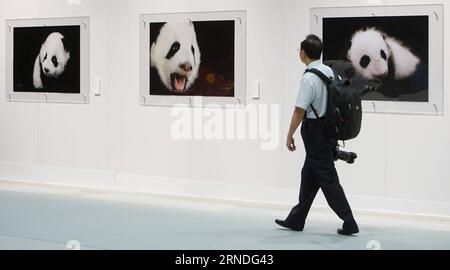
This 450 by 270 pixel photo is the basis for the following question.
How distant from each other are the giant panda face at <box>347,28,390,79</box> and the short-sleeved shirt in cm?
164

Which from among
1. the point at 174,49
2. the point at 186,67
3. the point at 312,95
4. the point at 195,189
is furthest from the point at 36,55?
the point at 312,95

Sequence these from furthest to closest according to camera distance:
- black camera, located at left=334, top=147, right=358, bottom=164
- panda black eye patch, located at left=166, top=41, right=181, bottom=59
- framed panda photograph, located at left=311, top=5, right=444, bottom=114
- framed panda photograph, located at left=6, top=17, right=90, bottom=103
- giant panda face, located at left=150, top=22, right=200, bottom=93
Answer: framed panda photograph, located at left=6, top=17, right=90, bottom=103 → panda black eye patch, located at left=166, top=41, right=181, bottom=59 → giant panda face, located at left=150, top=22, right=200, bottom=93 → framed panda photograph, located at left=311, top=5, right=444, bottom=114 → black camera, located at left=334, top=147, right=358, bottom=164

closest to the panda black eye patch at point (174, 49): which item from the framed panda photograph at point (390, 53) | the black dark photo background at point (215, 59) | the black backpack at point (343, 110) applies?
the black dark photo background at point (215, 59)

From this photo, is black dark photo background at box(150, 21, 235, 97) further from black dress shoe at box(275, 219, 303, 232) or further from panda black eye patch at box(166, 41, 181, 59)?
black dress shoe at box(275, 219, 303, 232)

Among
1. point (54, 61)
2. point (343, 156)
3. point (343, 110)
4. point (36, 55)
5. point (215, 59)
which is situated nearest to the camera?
point (343, 110)

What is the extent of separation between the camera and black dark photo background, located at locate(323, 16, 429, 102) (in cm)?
927

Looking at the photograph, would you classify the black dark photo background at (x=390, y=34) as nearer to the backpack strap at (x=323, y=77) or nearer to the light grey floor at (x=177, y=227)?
the light grey floor at (x=177, y=227)

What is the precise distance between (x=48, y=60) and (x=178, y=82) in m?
2.45

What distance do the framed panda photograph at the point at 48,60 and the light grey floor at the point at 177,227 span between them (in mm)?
2006

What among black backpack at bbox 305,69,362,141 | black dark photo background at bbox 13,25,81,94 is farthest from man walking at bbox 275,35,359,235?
black dark photo background at bbox 13,25,81,94

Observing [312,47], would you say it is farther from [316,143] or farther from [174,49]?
[174,49]

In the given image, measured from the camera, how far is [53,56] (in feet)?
39.3

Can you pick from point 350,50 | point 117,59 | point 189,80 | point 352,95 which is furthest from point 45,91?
point 352,95

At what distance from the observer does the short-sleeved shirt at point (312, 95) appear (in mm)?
7938
